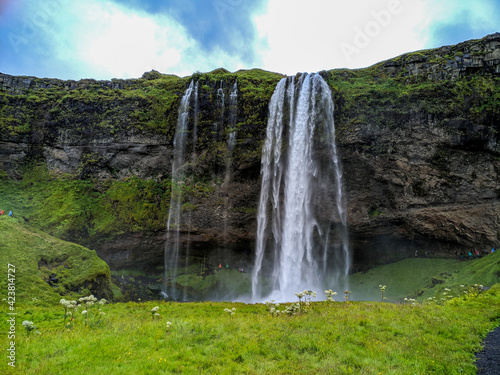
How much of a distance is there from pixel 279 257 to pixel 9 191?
31.0 metres

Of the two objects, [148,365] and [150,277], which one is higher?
[148,365]

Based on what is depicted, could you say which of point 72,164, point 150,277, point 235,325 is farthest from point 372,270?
point 72,164

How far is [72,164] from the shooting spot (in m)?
37.2

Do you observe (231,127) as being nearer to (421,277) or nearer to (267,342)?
(421,277)

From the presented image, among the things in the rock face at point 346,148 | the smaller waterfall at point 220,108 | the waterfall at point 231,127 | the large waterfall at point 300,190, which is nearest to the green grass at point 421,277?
the rock face at point 346,148

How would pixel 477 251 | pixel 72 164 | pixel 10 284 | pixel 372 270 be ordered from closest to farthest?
1. pixel 10 284
2. pixel 477 251
3. pixel 372 270
4. pixel 72 164

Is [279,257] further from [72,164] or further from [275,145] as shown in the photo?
[72,164]

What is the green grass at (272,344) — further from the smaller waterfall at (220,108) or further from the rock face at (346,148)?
the smaller waterfall at (220,108)

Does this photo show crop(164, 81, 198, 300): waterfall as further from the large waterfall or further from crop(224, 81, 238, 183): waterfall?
the large waterfall

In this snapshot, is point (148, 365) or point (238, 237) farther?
point (238, 237)

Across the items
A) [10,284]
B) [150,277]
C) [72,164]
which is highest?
[72,164]

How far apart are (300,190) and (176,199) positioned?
545 inches

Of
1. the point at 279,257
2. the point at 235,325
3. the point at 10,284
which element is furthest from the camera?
the point at 279,257

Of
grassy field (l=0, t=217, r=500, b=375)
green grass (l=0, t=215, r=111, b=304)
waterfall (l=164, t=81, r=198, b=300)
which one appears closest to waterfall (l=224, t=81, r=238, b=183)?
waterfall (l=164, t=81, r=198, b=300)
